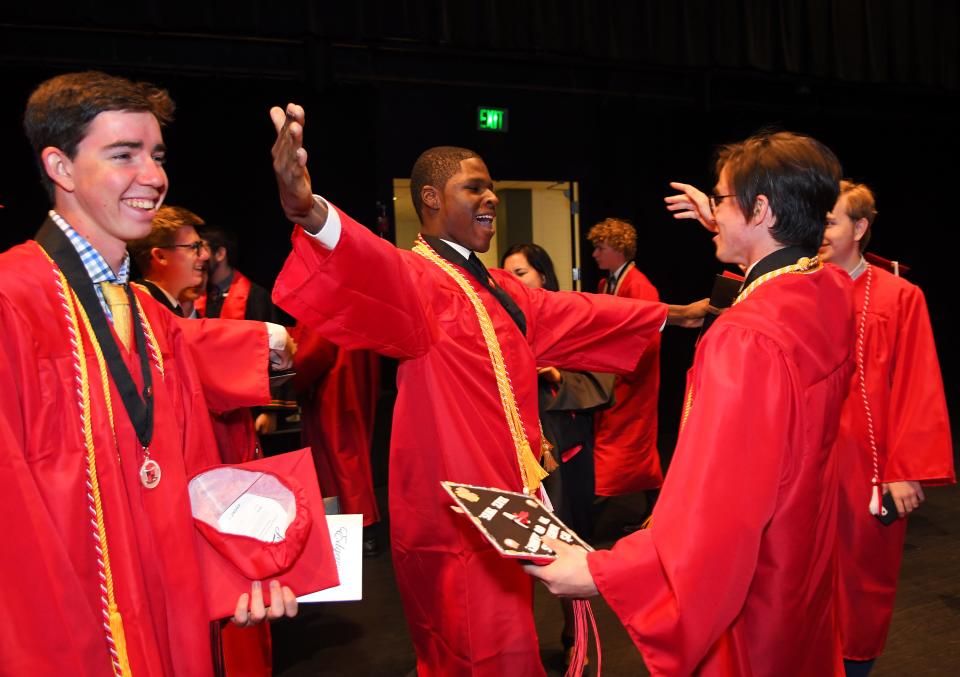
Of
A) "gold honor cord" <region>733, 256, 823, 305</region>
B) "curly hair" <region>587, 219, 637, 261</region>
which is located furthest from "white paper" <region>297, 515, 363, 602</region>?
"curly hair" <region>587, 219, 637, 261</region>

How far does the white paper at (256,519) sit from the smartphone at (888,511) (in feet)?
6.20

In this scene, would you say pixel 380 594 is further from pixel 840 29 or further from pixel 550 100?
pixel 840 29

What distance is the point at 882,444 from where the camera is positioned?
2.54m

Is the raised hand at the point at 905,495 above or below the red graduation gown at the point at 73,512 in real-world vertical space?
below

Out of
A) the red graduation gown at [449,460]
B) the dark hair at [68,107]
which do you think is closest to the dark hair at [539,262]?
the red graduation gown at [449,460]

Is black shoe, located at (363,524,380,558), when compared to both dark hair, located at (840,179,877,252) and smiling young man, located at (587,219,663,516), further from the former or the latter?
dark hair, located at (840,179,877,252)

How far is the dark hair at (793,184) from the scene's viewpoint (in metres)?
1.56

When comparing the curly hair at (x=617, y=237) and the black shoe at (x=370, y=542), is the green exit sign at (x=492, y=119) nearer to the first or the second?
the curly hair at (x=617, y=237)

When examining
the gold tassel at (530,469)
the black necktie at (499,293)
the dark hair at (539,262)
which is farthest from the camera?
the dark hair at (539,262)

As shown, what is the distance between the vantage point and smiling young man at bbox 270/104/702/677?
6.28 feet

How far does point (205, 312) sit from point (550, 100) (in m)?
4.53

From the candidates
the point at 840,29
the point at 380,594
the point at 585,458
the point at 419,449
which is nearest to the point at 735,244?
the point at 419,449

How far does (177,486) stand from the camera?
1.45m

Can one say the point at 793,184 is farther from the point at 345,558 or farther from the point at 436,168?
the point at 436,168
